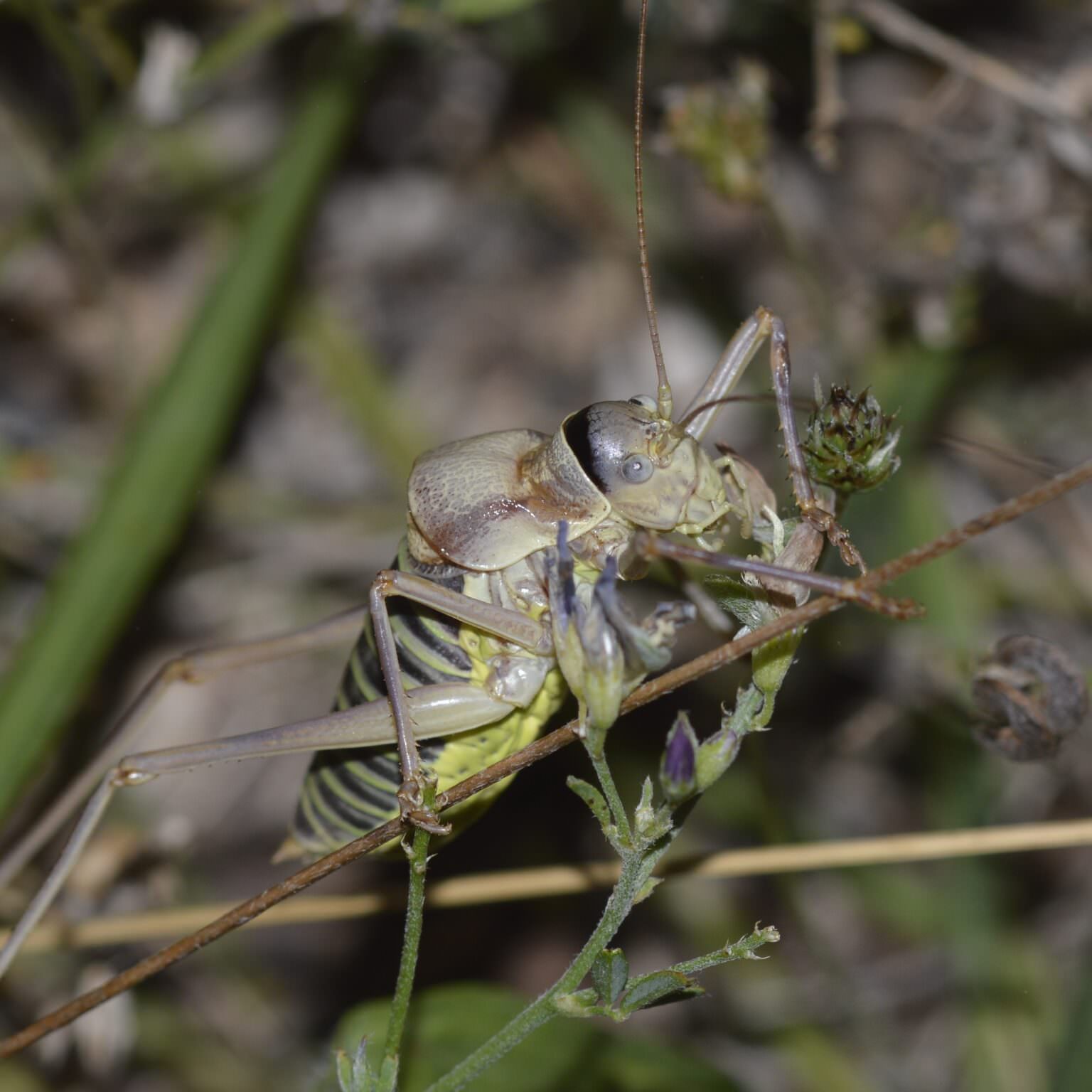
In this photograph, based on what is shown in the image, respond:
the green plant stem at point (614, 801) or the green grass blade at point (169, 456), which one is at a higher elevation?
the green grass blade at point (169, 456)

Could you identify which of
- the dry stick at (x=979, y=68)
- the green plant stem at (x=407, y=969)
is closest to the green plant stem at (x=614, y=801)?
the green plant stem at (x=407, y=969)

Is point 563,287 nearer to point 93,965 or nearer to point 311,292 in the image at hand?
point 311,292

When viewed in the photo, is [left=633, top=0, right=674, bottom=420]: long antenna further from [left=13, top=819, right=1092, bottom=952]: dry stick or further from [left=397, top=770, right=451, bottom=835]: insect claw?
[left=13, top=819, right=1092, bottom=952]: dry stick

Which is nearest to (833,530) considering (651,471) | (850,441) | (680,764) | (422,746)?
(850,441)

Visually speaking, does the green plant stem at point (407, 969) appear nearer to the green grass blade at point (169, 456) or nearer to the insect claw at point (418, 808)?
the insect claw at point (418, 808)

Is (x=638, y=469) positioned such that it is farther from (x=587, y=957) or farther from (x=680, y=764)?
(x=587, y=957)

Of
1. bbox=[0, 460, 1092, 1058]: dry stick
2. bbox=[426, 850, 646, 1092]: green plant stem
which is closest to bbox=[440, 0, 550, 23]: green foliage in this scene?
bbox=[0, 460, 1092, 1058]: dry stick
